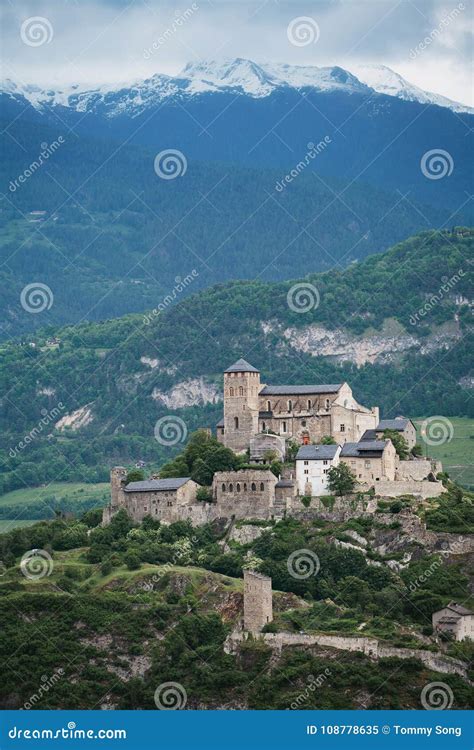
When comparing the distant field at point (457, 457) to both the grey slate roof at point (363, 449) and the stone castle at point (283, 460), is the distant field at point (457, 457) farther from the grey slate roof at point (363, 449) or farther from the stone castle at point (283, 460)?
the grey slate roof at point (363, 449)

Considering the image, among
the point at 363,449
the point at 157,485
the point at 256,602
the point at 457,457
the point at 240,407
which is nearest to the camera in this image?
the point at 256,602

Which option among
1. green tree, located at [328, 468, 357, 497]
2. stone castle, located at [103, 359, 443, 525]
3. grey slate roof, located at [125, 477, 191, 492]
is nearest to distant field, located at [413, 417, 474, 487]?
stone castle, located at [103, 359, 443, 525]

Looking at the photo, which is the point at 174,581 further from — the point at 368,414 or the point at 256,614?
the point at 368,414

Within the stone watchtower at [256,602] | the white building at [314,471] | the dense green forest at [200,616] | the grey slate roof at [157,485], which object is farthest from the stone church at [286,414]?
the stone watchtower at [256,602]

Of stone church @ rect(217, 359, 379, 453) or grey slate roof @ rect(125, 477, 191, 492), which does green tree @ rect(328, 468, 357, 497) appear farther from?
grey slate roof @ rect(125, 477, 191, 492)

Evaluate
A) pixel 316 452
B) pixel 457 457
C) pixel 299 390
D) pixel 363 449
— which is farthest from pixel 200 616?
pixel 457 457

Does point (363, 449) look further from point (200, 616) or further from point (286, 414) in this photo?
point (200, 616)
